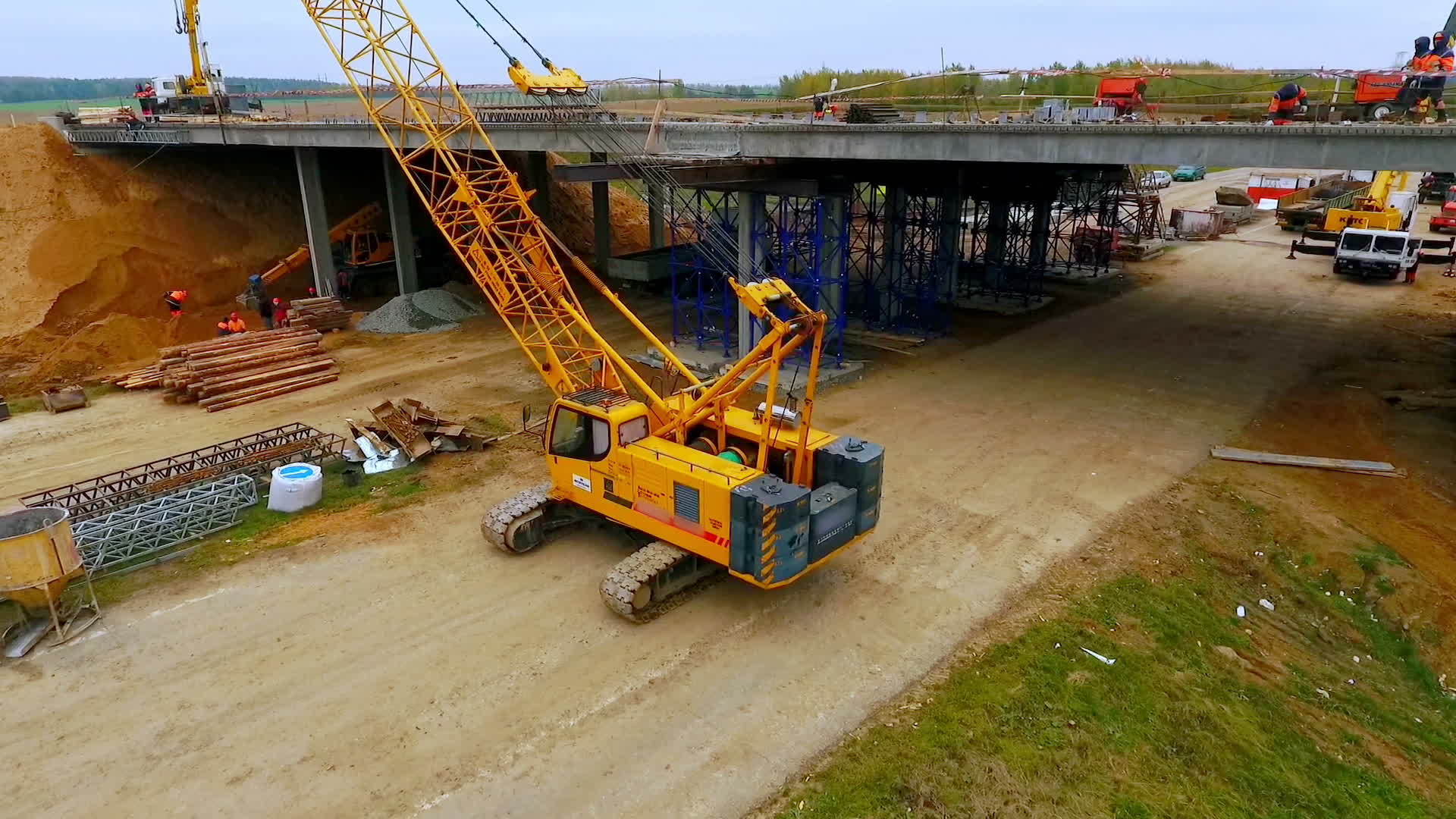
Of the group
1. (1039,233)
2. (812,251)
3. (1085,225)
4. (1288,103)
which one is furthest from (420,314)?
(1085,225)

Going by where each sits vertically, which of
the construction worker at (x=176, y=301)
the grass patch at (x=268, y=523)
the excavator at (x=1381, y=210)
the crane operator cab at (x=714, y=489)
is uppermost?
the excavator at (x=1381, y=210)

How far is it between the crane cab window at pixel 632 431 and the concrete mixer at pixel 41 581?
6820 millimetres

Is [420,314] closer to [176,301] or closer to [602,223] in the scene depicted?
[176,301]

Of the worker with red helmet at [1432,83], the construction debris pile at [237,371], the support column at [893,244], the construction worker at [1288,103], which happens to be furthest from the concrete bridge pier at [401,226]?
the worker with red helmet at [1432,83]

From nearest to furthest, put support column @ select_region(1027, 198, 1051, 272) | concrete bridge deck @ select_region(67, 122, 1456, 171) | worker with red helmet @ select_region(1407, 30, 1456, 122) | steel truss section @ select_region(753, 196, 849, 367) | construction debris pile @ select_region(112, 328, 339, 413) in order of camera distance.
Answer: concrete bridge deck @ select_region(67, 122, 1456, 171) → worker with red helmet @ select_region(1407, 30, 1456, 122) → construction debris pile @ select_region(112, 328, 339, 413) → steel truss section @ select_region(753, 196, 849, 367) → support column @ select_region(1027, 198, 1051, 272)

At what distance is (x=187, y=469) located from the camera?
1551cm

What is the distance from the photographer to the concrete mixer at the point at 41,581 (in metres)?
10.1

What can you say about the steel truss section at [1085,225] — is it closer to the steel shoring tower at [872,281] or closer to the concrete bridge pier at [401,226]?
the steel shoring tower at [872,281]

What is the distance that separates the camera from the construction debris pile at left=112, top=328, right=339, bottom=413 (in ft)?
66.7

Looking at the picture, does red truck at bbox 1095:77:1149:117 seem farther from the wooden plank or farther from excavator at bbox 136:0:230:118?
excavator at bbox 136:0:230:118

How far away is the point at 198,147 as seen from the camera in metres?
34.3

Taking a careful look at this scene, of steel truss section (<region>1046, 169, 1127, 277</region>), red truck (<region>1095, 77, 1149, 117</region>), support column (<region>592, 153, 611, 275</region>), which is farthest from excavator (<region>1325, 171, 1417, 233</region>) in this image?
support column (<region>592, 153, 611, 275</region>)

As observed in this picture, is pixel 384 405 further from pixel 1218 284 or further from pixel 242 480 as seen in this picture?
pixel 1218 284

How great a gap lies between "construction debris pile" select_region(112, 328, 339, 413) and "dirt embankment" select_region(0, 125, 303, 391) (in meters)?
3.32
